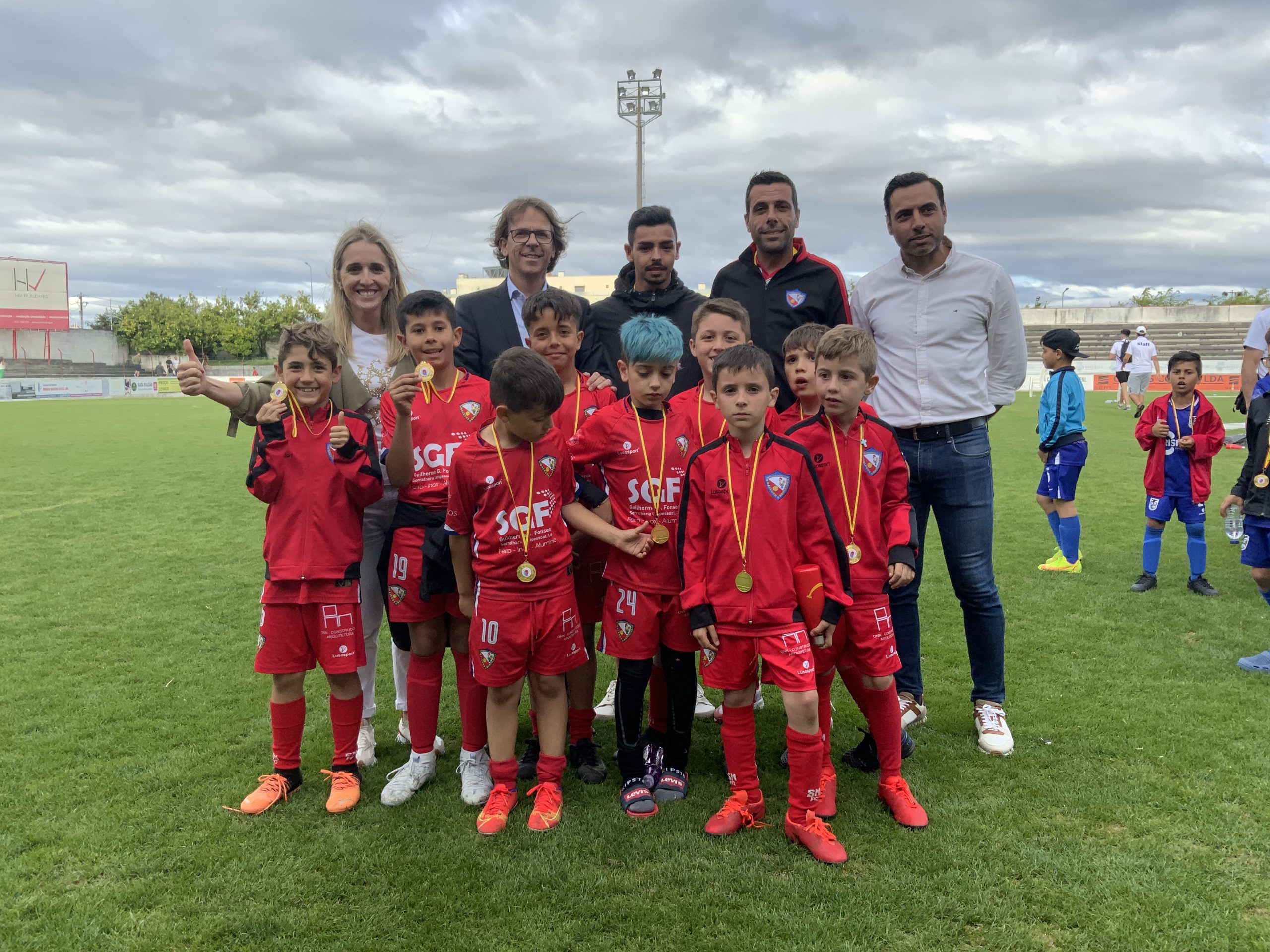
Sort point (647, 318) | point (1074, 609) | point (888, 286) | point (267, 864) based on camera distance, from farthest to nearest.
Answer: point (1074, 609) < point (888, 286) < point (647, 318) < point (267, 864)

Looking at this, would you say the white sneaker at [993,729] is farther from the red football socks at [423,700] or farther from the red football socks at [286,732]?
the red football socks at [286,732]

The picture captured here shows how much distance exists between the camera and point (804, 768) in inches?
122

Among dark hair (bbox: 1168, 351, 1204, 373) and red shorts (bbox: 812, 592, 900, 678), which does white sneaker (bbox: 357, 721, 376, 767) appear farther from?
dark hair (bbox: 1168, 351, 1204, 373)

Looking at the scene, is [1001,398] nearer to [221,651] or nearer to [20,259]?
[221,651]

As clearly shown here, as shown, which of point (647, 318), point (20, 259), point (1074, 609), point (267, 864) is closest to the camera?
point (267, 864)

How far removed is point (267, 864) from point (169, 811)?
0.69 meters

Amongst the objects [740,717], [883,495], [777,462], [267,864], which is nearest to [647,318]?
[777,462]

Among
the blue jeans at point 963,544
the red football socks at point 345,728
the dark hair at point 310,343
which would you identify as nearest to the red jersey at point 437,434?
the dark hair at point 310,343

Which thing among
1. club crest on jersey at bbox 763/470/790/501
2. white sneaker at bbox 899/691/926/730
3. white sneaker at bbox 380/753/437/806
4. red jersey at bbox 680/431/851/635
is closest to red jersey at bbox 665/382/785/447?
red jersey at bbox 680/431/851/635

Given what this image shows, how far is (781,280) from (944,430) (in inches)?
42.5

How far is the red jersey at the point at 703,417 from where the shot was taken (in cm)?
347

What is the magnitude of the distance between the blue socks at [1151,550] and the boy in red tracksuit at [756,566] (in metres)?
4.94

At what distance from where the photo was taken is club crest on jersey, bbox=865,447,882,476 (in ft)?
11.0

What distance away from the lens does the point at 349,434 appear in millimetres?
3398
